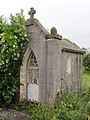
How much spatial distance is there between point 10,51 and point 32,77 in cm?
190

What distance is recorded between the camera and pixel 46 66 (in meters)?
11.6

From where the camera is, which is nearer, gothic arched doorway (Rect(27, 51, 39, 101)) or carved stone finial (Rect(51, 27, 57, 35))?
carved stone finial (Rect(51, 27, 57, 35))

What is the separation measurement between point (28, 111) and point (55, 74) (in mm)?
1943

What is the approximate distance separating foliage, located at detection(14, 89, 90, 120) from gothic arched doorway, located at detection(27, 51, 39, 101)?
1.79 ft

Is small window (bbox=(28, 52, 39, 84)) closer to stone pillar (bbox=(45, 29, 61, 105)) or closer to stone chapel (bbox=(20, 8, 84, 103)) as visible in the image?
stone chapel (bbox=(20, 8, 84, 103))

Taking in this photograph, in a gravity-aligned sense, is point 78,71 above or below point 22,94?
above

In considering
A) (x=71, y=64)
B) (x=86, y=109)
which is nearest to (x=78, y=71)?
(x=71, y=64)

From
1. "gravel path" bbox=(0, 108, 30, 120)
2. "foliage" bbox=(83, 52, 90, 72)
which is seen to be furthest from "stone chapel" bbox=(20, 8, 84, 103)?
"foliage" bbox=(83, 52, 90, 72)

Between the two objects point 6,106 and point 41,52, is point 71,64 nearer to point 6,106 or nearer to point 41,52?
point 41,52

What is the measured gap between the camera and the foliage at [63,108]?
32.6 feet

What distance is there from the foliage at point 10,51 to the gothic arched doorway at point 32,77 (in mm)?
547

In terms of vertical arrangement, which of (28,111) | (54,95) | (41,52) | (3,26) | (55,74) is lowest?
(28,111)

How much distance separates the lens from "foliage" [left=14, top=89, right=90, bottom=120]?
9930 mm

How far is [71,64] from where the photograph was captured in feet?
43.9
